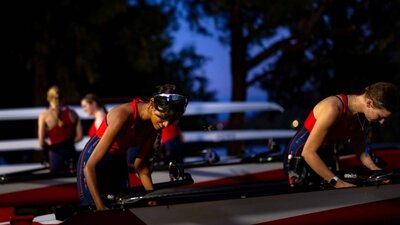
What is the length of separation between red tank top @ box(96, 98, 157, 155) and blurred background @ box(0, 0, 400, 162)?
8811 millimetres

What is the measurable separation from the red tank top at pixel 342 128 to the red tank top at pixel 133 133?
3.91 feet

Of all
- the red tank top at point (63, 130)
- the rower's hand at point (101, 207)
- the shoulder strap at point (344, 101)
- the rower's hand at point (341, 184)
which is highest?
the shoulder strap at point (344, 101)

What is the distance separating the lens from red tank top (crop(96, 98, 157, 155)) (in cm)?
419

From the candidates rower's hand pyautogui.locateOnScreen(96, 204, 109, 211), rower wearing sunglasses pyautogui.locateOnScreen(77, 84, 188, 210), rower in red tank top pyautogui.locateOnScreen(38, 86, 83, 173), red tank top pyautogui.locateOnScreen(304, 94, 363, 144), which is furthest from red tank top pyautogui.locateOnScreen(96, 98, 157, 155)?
rower in red tank top pyautogui.locateOnScreen(38, 86, 83, 173)

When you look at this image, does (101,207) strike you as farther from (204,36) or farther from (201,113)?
(204,36)

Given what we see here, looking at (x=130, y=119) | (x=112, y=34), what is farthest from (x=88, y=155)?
(x=112, y=34)

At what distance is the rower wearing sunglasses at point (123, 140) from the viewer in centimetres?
400

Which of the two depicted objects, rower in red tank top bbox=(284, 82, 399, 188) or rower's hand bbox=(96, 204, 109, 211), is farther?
rower in red tank top bbox=(284, 82, 399, 188)

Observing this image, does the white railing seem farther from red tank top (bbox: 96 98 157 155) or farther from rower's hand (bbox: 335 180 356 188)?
rower's hand (bbox: 335 180 356 188)

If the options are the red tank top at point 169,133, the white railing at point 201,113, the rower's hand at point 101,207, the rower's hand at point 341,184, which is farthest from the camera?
the white railing at point 201,113

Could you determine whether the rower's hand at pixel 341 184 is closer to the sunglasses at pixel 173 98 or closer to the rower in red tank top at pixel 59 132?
the sunglasses at pixel 173 98

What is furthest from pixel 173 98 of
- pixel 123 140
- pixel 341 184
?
pixel 341 184

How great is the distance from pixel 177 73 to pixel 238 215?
14.6 metres

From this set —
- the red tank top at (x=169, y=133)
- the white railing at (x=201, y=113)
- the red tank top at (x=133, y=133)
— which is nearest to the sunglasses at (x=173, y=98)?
Result: the red tank top at (x=133, y=133)
